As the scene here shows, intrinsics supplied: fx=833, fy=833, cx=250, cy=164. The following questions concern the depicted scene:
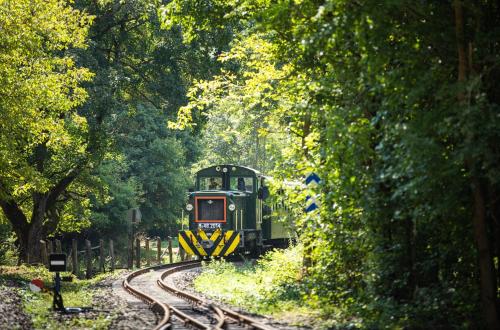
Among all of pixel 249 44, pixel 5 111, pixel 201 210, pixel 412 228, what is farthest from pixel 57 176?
pixel 412 228

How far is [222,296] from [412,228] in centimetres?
661

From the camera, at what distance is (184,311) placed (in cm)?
1603

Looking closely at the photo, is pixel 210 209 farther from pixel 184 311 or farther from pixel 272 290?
pixel 184 311

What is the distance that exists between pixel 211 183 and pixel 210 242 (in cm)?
240

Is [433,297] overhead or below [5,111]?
below

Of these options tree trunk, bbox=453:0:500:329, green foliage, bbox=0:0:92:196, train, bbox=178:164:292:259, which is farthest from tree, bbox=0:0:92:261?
tree trunk, bbox=453:0:500:329

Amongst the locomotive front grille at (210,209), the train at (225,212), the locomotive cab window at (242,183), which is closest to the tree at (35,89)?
the locomotive front grille at (210,209)

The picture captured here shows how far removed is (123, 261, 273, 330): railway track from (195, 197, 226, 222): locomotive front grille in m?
6.52

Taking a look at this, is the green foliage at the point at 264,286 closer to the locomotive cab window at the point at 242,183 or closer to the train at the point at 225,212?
the train at the point at 225,212

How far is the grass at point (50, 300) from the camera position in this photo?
13.7 m

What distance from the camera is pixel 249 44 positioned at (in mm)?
19500

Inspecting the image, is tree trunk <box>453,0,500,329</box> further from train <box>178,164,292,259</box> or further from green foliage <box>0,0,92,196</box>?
train <box>178,164,292,259</box>

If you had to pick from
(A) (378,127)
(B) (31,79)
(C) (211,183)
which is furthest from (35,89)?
(A) (378,127)

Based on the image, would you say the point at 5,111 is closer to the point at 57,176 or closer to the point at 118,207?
the point at 57,176
